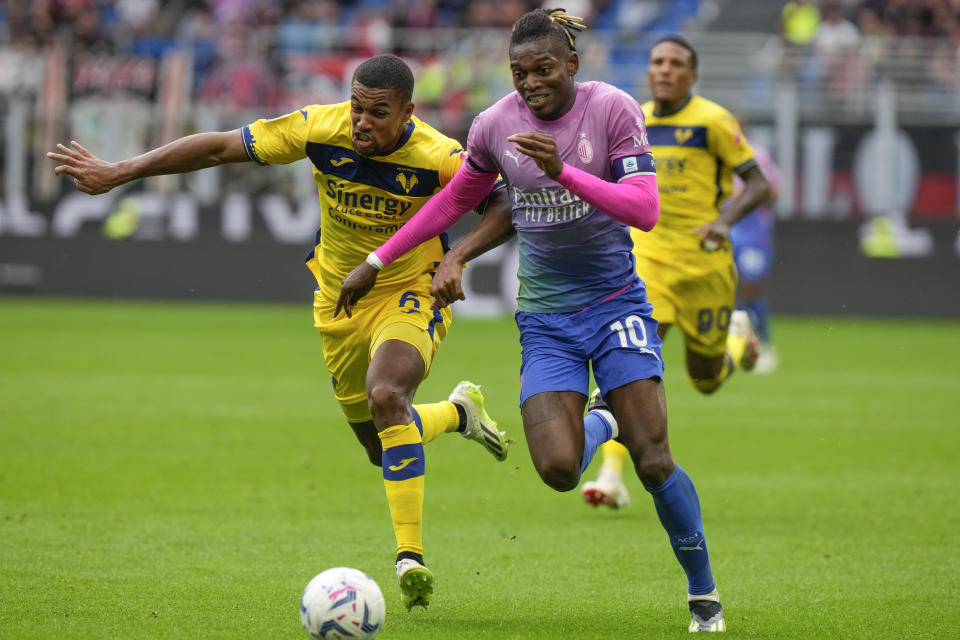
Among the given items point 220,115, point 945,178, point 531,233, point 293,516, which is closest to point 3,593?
point 293,516

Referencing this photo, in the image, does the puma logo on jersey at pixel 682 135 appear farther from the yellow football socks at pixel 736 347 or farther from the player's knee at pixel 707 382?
the yellow football socks at pixel 736 347

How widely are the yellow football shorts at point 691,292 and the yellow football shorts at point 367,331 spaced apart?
91.5 inches

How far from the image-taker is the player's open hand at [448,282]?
20.0ft

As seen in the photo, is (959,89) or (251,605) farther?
(959,89)

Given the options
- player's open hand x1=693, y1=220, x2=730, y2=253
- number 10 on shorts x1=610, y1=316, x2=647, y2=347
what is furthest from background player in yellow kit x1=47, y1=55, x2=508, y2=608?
player's open hand x1=693, y1=220, x2=730, y2=253

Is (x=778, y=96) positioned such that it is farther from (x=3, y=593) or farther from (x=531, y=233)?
(x=3, y=593)

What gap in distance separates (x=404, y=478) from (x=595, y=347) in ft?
3.52

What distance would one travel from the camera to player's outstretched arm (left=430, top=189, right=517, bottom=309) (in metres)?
6.11

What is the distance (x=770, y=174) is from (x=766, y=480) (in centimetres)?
745

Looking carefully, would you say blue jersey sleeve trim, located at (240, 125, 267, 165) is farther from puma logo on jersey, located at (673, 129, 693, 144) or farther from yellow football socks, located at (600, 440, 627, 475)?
puma logo on jersey, located at (673, 129, 693, 144)

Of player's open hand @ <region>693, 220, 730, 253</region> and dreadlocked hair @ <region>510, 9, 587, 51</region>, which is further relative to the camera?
player's open hand @ <region>693, 220, 730, 253</region>

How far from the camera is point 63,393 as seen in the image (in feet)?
44.7

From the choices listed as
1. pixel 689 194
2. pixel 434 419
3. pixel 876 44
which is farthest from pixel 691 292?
pixel 876 44

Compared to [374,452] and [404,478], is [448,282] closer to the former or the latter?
[404,478]
